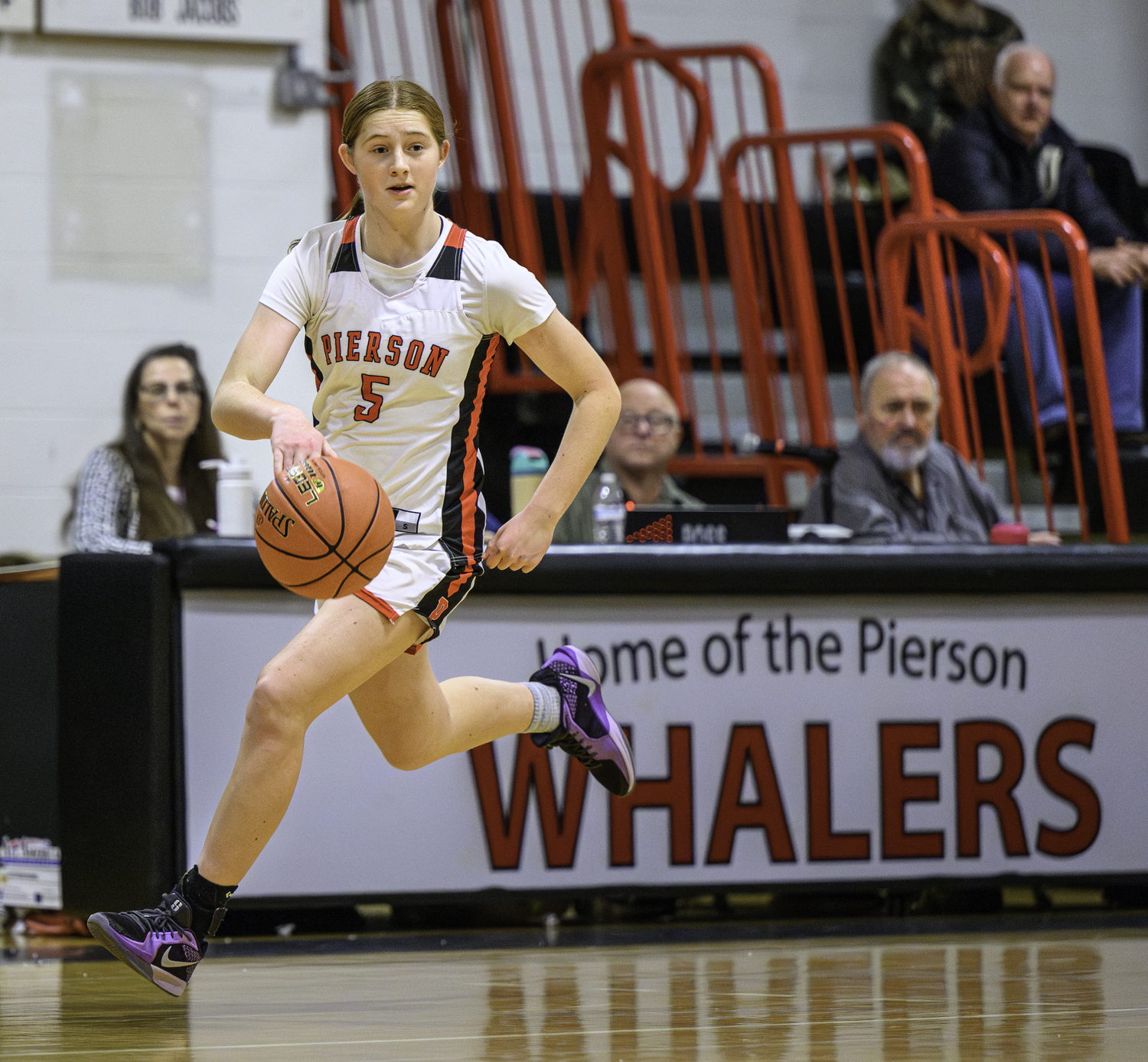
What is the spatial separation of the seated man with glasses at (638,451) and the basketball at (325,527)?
2334 mm

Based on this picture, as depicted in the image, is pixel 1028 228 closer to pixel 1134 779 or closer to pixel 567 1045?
pixel 1134 779

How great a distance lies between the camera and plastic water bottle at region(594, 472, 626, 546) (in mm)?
5102

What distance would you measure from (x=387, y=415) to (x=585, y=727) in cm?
102

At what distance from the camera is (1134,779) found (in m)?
4.71

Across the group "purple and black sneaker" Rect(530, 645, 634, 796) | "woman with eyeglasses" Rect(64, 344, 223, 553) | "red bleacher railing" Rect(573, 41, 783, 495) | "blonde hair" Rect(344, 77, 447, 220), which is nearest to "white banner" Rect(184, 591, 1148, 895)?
"purple and black sneaker" Rect(530, 645, 634, 796)

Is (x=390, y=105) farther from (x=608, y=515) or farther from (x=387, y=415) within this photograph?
(x=608, y=515)

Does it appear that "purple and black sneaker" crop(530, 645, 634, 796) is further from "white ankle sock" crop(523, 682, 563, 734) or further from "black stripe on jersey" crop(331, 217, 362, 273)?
"black stripe on jersey" crop(331, 217, 362, 273)

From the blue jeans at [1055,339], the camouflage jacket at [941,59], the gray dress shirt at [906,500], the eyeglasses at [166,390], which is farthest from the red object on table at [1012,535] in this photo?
the camouflage jacket at [941,59]

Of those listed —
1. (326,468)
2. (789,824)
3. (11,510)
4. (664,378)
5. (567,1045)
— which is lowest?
(567,1045)

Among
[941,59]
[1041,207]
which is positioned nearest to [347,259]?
[1041,207]

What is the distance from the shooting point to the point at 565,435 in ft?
10.6

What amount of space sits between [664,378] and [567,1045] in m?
4.01

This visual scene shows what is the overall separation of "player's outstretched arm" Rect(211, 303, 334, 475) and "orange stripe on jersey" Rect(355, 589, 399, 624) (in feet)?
1.12

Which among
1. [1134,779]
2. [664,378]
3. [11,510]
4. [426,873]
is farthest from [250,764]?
[664,378]
